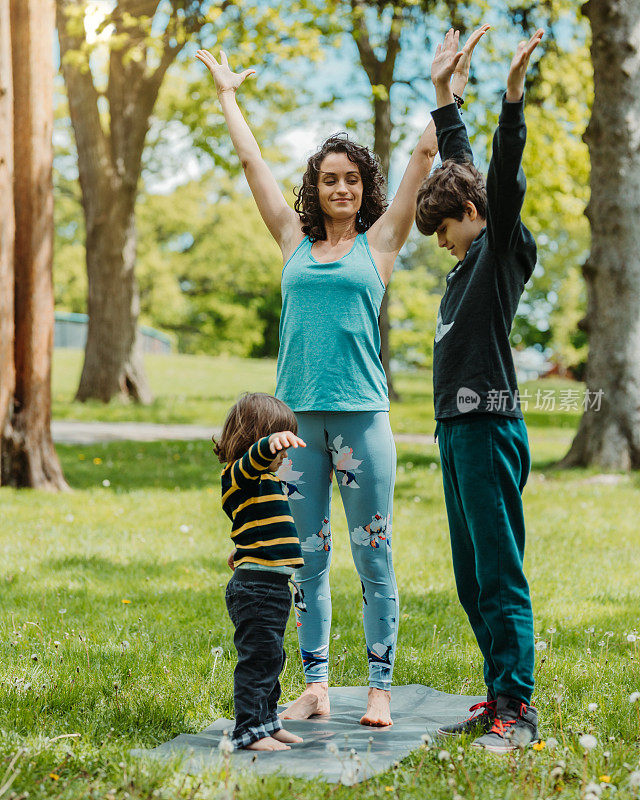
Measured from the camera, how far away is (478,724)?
10.2ft

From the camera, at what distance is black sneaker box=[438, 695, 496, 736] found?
3.09m

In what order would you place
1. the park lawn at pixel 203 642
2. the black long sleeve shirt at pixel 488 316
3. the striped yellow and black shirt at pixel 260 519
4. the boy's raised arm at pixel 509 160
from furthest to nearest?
the striped yellow and black shirt at pixel 260 519 → the black long sleeve shirt at pixel 488 316 → the boy's raised arm at pixel 509 160 → the park lawn at pixel 203 642

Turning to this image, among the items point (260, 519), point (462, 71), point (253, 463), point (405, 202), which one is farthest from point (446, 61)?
point (260, 519)

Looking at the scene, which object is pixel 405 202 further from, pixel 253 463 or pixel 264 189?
pixel 253 463

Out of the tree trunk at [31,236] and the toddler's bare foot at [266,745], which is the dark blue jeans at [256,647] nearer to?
the toddler's bare foot at [266,745]

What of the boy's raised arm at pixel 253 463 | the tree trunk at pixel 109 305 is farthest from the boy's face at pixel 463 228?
the tree trunk at pixel 109 305

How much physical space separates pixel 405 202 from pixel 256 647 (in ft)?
5.76

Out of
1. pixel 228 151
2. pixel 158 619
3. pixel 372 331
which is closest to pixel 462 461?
pixel 372 331

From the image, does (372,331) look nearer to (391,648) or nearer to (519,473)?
(519,473)

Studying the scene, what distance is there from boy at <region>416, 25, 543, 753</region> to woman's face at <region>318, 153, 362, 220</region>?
15.8 inches

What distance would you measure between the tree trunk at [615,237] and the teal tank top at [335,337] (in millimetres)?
7431

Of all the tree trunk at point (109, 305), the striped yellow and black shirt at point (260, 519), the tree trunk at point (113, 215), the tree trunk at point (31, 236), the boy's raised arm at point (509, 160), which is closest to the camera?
the boy's raised arm at point (509, 160)

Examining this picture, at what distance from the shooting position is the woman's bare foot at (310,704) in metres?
3.40

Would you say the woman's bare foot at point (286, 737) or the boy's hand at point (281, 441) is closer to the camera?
the boy's hand at point (281, 441)
